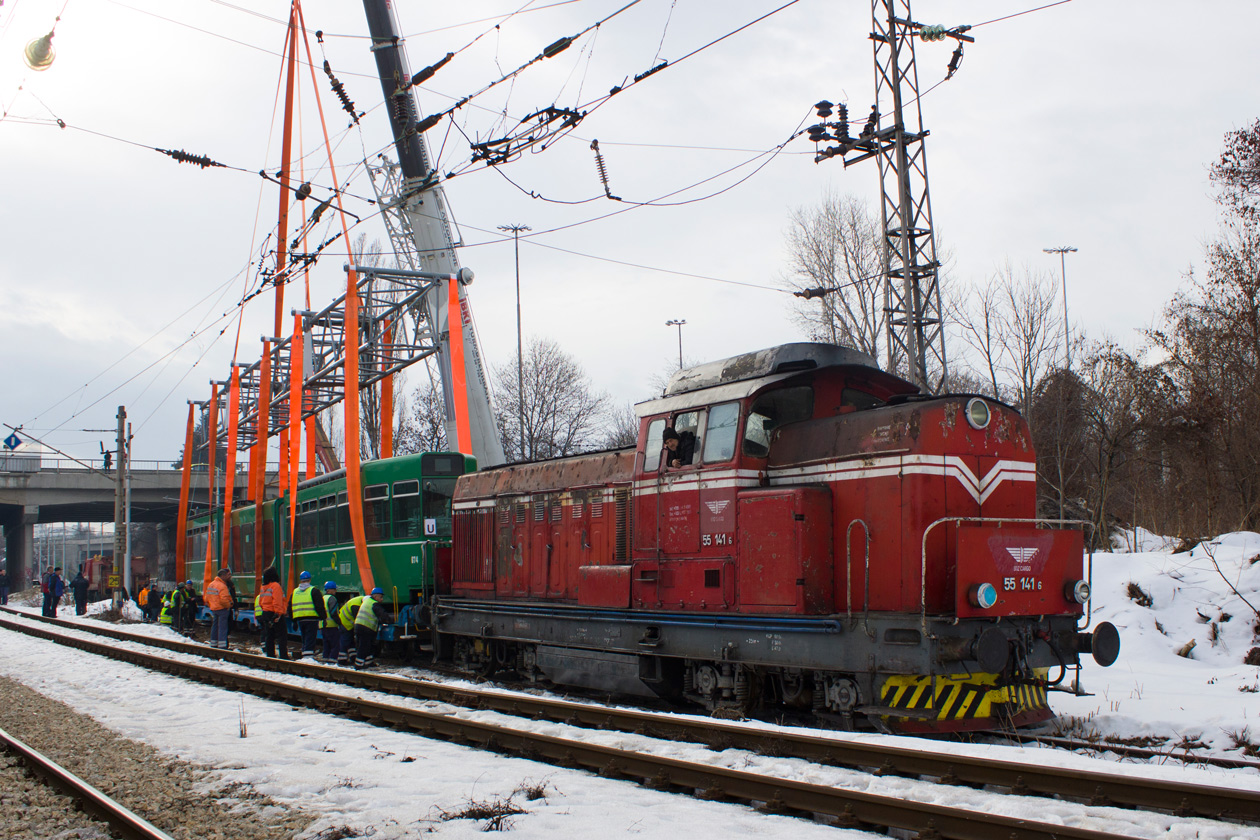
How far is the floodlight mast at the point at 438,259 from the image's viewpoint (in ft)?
64.7

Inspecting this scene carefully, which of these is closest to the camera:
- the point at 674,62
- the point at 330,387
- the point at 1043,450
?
the point at 674,62

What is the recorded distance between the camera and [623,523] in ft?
36.2

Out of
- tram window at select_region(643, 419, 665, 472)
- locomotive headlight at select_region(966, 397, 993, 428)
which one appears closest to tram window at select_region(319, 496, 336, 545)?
tram window at select_region(643, 419, 665, 472)

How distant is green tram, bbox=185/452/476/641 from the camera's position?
15586 millimetres

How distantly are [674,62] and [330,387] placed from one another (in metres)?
15.1

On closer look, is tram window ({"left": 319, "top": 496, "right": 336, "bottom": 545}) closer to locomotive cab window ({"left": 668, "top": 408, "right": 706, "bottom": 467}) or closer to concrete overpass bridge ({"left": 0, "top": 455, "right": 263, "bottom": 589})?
locomotive cab window ({"left": 668, "top": 408, "right": 706, "bottom": 467})

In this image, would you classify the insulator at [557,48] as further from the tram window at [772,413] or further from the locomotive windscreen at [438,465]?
the locomotive windscreen at [438,465]

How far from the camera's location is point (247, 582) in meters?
23.5

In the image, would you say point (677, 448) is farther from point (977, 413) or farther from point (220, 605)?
point (220, 605)

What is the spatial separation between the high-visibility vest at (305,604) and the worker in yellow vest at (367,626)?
43.3 inches

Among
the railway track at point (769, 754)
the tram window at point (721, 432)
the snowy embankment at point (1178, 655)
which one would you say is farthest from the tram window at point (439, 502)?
the snowy embankment at point (1178, 655)

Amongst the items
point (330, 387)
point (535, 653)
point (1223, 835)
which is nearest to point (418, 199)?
point (330, 387)

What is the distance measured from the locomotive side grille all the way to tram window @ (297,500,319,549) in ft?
33.7

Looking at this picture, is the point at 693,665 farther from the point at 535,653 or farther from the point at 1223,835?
the point at 1223,835
